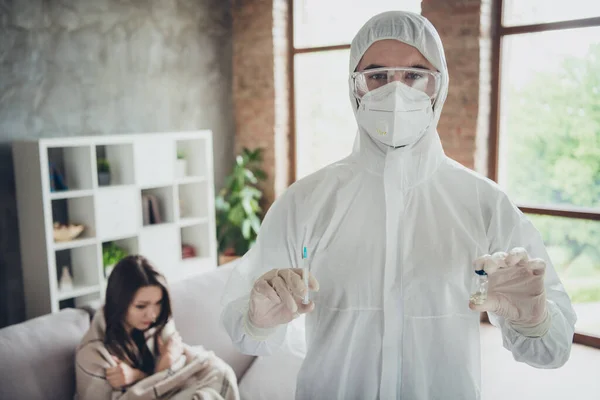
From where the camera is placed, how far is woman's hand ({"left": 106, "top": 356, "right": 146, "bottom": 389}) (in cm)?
191

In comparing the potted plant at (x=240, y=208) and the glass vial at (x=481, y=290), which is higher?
the glass vial at (x=481, y=290)

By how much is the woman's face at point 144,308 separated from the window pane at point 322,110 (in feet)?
8.41

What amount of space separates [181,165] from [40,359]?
7.78ft

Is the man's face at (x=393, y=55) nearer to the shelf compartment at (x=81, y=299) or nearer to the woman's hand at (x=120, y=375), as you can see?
the woman's hand at (x=120, y=375)

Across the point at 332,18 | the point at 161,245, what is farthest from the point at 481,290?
the point at 332,18

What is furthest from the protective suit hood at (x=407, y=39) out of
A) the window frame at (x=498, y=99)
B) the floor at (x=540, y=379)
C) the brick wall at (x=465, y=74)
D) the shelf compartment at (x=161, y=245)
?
the shelf compartment at (x=161, y=245)

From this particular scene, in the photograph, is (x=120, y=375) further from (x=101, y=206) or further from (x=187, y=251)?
(x=187, y=251)

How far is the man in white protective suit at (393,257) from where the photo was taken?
45.4 inches

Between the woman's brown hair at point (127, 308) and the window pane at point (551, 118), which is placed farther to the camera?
the window pane at point (551, 118)

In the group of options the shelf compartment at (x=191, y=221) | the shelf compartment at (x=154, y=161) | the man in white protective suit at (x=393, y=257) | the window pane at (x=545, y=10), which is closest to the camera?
the man in white protective suit at (x=393, y=257)

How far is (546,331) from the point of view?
110 cm

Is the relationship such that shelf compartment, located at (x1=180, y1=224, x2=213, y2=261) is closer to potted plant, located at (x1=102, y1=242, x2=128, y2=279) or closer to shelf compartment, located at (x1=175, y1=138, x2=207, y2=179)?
shelf compartment, located at (x1=175, y1=138, x2=207, y2=179)

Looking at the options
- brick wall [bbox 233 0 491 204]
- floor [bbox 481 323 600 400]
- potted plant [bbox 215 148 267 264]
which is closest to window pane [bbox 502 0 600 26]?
brick wall [bbox 233 0 491 204]

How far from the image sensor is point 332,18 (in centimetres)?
A: 440
